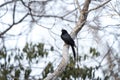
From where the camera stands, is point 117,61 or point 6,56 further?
point 117,61

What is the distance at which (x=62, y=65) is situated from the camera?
21.5ft

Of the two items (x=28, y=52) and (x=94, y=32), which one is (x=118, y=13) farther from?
(x=28, y=52)

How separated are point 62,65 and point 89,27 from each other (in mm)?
2172

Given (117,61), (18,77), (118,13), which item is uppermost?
(118,13)

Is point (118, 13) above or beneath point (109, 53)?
above

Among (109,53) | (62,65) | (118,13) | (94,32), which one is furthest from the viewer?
(109,53)

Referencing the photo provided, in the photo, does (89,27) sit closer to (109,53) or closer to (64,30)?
(64,30)

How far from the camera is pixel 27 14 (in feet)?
31.9

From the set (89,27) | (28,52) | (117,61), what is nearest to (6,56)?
(28,52)

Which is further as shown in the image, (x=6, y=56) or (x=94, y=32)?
(x=94, y=32)

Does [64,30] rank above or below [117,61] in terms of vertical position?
above

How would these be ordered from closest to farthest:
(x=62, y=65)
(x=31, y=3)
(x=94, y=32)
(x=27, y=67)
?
(x=62, y=65) → (x=27, y=67) → (x=94, y=32) → (x=31, y=3)

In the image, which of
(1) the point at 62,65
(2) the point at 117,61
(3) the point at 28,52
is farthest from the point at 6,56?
(2) the point at 117,61

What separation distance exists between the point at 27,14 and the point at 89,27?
6.14 ft
